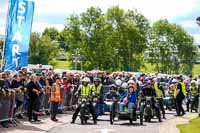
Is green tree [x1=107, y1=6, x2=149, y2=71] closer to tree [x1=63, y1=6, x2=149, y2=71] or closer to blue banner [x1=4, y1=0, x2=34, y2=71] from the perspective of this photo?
tree [x1=63, y1=6, x2=149, y2=71]

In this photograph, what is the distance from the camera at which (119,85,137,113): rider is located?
25.8 meters

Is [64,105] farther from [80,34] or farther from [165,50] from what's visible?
[165,50]

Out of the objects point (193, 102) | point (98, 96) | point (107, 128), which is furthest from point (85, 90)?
point (193, 102)

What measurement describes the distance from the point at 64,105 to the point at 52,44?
82.1 meters

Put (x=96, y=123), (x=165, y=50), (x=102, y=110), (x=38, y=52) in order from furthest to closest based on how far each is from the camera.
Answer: (x=165, y=50), (x=38, y=52), (x=102, y=110), (x=96, y=123)

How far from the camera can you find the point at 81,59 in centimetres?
9231

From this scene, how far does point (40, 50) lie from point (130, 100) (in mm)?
81558

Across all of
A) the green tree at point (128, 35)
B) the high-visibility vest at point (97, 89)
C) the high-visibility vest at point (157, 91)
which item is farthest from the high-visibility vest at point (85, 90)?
the green tree at point (128, 35)

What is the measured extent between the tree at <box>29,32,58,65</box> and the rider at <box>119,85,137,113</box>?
77084mm

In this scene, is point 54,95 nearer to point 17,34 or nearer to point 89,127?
point 89,127

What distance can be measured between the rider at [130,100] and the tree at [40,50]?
7708cm

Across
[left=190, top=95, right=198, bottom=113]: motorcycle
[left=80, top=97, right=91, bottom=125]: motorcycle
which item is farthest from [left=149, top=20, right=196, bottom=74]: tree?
[left=80, top=97, right=91, bottom=125]: motorcycle

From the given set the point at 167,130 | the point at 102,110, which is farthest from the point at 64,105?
the point at 167,130

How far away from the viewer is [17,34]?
2184cm
